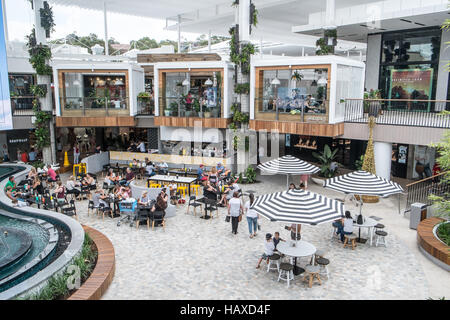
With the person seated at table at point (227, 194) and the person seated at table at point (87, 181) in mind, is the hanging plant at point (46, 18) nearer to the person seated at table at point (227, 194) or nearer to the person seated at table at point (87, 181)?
the person seated at table at point (87, 181)

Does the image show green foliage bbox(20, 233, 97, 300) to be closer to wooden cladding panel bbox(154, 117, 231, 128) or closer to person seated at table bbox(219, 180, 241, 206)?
person seated at table bbox(219, 180, 241, 206)

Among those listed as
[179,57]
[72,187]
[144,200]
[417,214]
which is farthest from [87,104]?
[417,214]

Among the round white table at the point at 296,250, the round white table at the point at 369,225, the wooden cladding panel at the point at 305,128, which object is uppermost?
the wooden cladding panel at the point at 305,128

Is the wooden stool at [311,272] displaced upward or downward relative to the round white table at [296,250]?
downward

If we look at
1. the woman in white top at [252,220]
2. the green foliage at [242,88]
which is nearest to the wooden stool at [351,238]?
the woman in white top at [252,220]

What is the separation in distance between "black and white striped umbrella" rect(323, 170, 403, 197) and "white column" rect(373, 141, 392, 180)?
5.90m

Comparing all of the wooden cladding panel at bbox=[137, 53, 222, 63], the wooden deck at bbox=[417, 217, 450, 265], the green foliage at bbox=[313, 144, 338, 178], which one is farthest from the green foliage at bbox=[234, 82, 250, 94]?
the wooden deck at bbox=[417, 217, 450, 265]

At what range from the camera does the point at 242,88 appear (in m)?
21.4

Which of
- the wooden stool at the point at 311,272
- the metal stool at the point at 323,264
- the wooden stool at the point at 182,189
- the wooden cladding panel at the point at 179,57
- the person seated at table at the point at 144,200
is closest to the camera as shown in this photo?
the wooden stool at the point at 311,272

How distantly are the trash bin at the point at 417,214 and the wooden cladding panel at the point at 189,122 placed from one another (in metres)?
11.2

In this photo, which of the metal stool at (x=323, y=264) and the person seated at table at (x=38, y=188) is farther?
the person seated at table at (x=38, y=188)

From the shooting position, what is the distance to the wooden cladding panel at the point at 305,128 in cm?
1853
